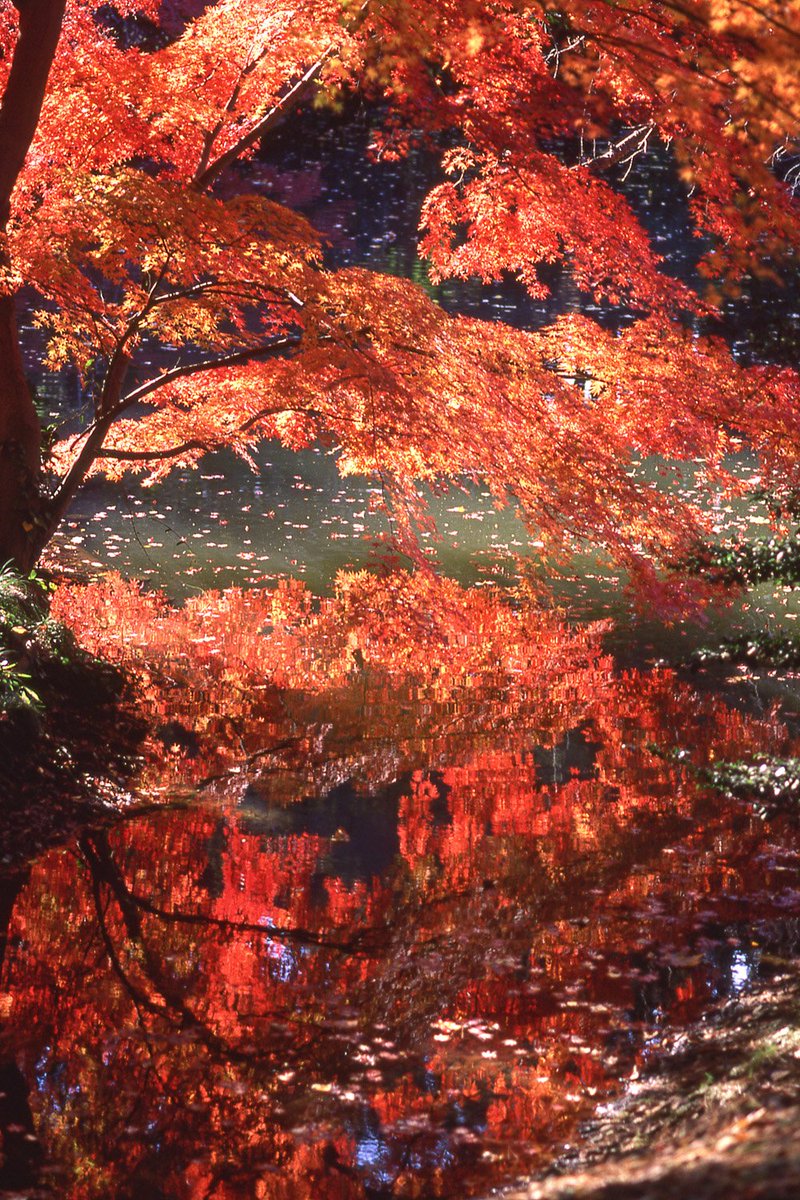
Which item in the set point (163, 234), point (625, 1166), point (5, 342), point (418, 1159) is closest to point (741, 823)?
point (418, 1159)

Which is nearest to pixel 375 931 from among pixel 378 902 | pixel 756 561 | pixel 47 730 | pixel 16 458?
pixel 378 902

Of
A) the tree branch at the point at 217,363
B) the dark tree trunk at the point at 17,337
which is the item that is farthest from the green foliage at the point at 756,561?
the dark tree trunk at the point at 17,337

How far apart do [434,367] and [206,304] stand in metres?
1.74

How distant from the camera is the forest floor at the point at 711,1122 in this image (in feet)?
8.66

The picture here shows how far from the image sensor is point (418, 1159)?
419 cm

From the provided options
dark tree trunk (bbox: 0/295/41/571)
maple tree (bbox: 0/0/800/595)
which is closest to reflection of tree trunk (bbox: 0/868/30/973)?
dark tree trunk (bbox: 0/295/41/571)

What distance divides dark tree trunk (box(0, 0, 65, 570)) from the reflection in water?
194 cm

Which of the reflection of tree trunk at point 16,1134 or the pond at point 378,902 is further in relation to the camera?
the pond at point 378,902

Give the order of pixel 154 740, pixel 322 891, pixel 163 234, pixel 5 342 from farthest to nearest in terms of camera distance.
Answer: pixel 154 740 < pixel 5 342 < pixel 163 234 < pixel 322 891

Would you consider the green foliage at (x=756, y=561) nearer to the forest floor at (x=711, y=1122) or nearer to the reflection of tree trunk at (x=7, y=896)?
the forest floor at (x=711, y=1122)

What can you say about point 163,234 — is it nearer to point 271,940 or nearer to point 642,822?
point 271,940

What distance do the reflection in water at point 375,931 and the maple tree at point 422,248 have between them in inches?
70.2

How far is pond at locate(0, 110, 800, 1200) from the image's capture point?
4352mm

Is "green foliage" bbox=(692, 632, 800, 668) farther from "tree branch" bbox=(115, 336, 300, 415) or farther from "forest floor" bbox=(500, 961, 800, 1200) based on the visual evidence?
"tree branch" bbox=(115, 336, 300, 415)
